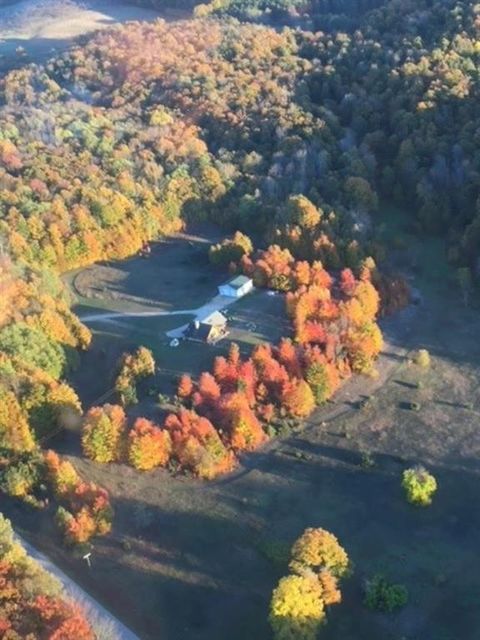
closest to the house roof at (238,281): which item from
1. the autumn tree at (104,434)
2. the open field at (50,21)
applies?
the autumn tree at (104,434)

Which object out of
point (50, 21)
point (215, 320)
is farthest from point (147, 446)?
point (50, 21)

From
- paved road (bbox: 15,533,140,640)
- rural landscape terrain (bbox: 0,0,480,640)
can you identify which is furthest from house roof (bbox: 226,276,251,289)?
paved road (bbox: 15,533,140,640)

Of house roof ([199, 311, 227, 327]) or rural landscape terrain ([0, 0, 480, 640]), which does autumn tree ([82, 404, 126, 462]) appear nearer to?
rural landscape terrain ([0, 0, 480, 640])

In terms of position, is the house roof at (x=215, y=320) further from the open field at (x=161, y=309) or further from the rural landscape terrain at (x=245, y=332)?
the open field at (x=161, y=309)

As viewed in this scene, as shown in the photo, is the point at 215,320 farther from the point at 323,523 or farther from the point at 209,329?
the point at 323,523

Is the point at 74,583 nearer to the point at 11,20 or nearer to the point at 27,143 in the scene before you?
the point at 27,143

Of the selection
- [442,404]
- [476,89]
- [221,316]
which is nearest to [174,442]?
[221,316]

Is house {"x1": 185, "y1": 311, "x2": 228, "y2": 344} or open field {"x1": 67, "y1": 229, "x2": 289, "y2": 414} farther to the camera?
house {"x1": 185, "y1": 311, "x2": 228, "y2": 344}
